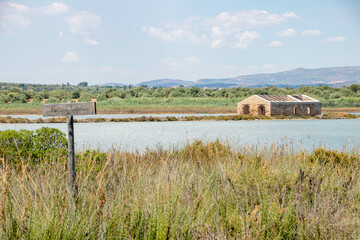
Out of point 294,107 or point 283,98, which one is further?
point 283,98

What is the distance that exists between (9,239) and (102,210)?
2.55 ft

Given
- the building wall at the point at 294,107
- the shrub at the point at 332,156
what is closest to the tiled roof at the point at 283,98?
the building wall at the point at 294,107

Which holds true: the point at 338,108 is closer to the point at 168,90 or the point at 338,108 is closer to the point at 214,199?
the point at 168,90

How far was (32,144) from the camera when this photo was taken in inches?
278

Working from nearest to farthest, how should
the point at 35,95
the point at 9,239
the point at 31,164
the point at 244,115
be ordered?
1. the point at 9,239
2. the point at 31,164
3. the point at 244,115
4. the point at 35,95

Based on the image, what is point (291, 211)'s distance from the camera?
374 cm

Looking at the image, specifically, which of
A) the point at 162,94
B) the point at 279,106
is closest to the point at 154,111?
the point at 279,106

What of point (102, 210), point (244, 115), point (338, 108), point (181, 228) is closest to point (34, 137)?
point (102, 210)

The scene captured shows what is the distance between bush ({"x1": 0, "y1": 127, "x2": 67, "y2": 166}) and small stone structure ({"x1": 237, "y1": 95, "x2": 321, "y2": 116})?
3295 centimetres

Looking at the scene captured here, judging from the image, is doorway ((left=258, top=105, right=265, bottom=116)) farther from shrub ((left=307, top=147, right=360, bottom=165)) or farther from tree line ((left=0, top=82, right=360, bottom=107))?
shrub ((left=307, top=147, right=360, bottom=165))

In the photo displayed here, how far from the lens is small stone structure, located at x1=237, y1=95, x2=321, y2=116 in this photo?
38.6 m

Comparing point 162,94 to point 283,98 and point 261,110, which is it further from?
point 283,98

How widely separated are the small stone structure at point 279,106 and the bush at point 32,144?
1297 inches

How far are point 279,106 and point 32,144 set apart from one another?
34.1 metres
